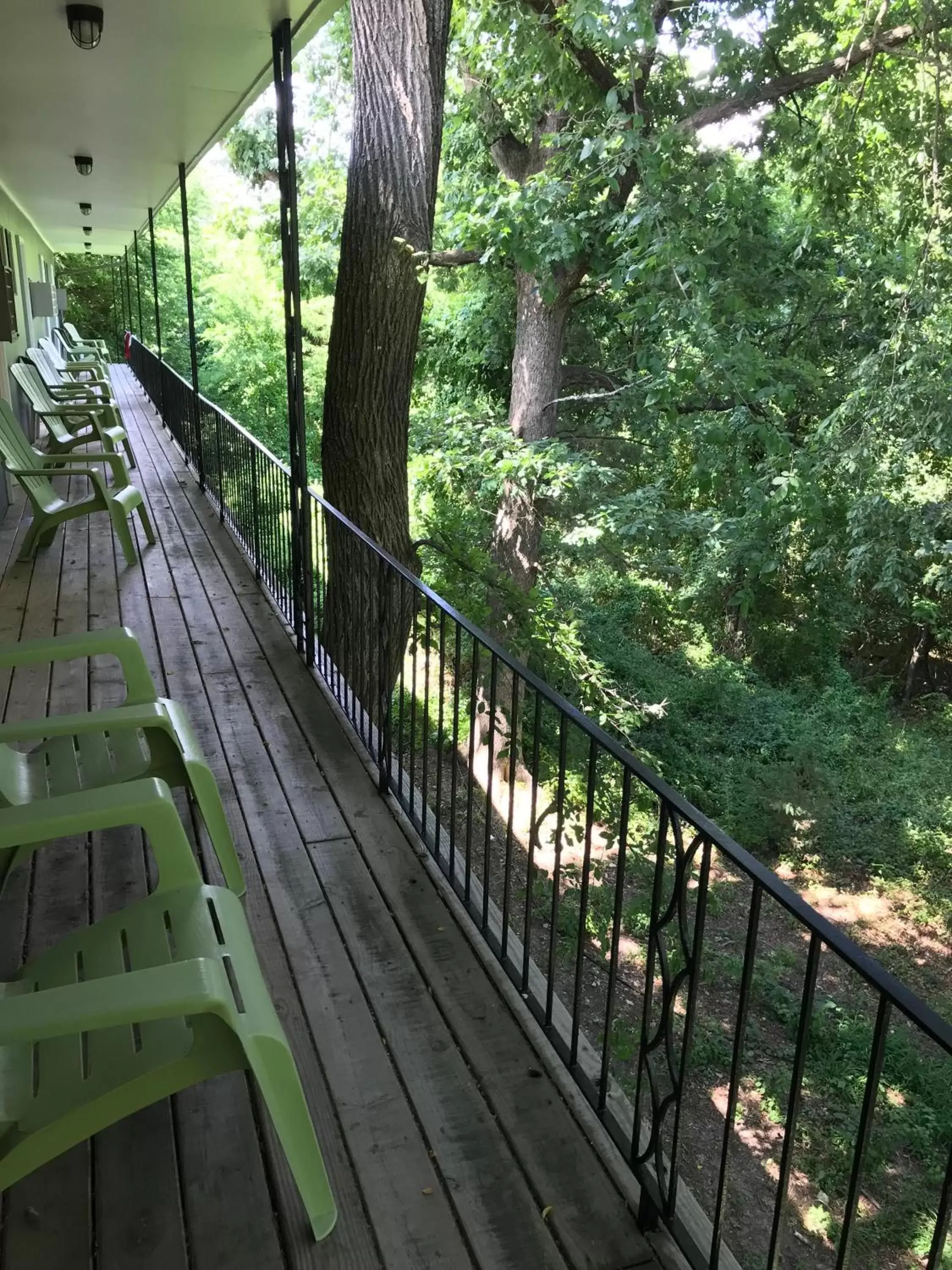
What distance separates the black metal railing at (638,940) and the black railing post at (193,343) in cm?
8

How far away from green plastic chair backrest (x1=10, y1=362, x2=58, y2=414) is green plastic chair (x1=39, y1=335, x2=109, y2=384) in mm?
1752

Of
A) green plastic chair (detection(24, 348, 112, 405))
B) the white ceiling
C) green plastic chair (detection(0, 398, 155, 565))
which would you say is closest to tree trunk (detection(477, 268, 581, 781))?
the white ceiling

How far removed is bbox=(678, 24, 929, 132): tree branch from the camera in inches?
267

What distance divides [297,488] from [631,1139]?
126 inches

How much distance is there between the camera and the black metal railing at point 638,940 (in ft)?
4.75

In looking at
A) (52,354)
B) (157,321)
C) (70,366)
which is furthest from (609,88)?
(70,366)

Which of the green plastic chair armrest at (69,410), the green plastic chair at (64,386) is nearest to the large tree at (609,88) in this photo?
the green plastic chair armrest at (69,410)

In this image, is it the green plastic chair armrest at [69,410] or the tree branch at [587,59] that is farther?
the green plastic chair armrest at [69,410]

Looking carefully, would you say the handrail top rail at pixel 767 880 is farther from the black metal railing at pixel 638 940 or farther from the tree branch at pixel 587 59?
the tree branch at pixel 587 59

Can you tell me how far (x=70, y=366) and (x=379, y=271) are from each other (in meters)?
8.87

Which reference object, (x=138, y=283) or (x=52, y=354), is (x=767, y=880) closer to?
(x=52, y=354)

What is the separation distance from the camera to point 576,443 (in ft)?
37.8

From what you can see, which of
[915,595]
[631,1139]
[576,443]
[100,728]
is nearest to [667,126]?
[576,443]

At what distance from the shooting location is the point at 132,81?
→ 483 centimetres
